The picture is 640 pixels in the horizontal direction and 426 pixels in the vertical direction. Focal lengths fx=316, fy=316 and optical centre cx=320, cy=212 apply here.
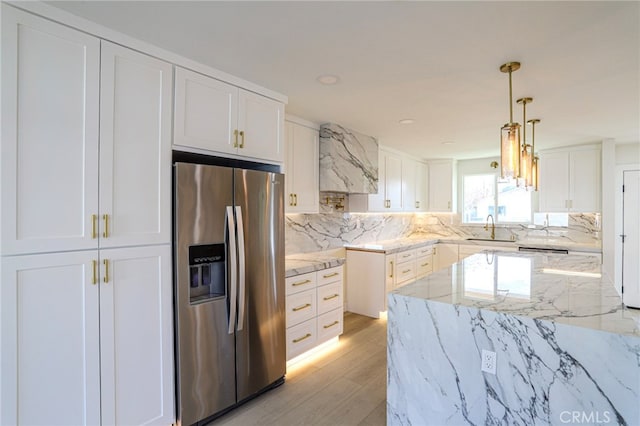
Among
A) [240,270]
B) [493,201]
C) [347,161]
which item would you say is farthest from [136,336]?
[493,201]

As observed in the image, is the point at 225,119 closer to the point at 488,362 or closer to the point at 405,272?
the point at 488,362

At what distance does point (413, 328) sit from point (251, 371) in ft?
4.19

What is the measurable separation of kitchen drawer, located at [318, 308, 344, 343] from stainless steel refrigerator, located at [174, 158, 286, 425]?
0.67m

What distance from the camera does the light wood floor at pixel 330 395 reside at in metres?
2.14

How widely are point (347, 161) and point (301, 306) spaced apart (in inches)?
69.4

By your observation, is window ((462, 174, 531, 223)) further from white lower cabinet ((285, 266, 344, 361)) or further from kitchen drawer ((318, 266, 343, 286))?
white lower cabinet ((285, 266, 344, 361))

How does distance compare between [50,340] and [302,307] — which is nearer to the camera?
[50,340]

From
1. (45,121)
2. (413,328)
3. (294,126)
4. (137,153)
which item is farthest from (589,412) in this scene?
(294,126)

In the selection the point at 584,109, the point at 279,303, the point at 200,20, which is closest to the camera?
the point at 200,20

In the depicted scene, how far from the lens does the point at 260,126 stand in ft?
8.05

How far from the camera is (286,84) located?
2432 mm

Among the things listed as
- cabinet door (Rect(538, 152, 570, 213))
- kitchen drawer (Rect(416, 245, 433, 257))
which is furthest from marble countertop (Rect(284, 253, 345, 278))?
cabinet door (Rect(538, 152, 570, 213))

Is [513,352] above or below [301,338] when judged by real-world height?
above

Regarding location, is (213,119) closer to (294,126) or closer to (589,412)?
(294,126)
